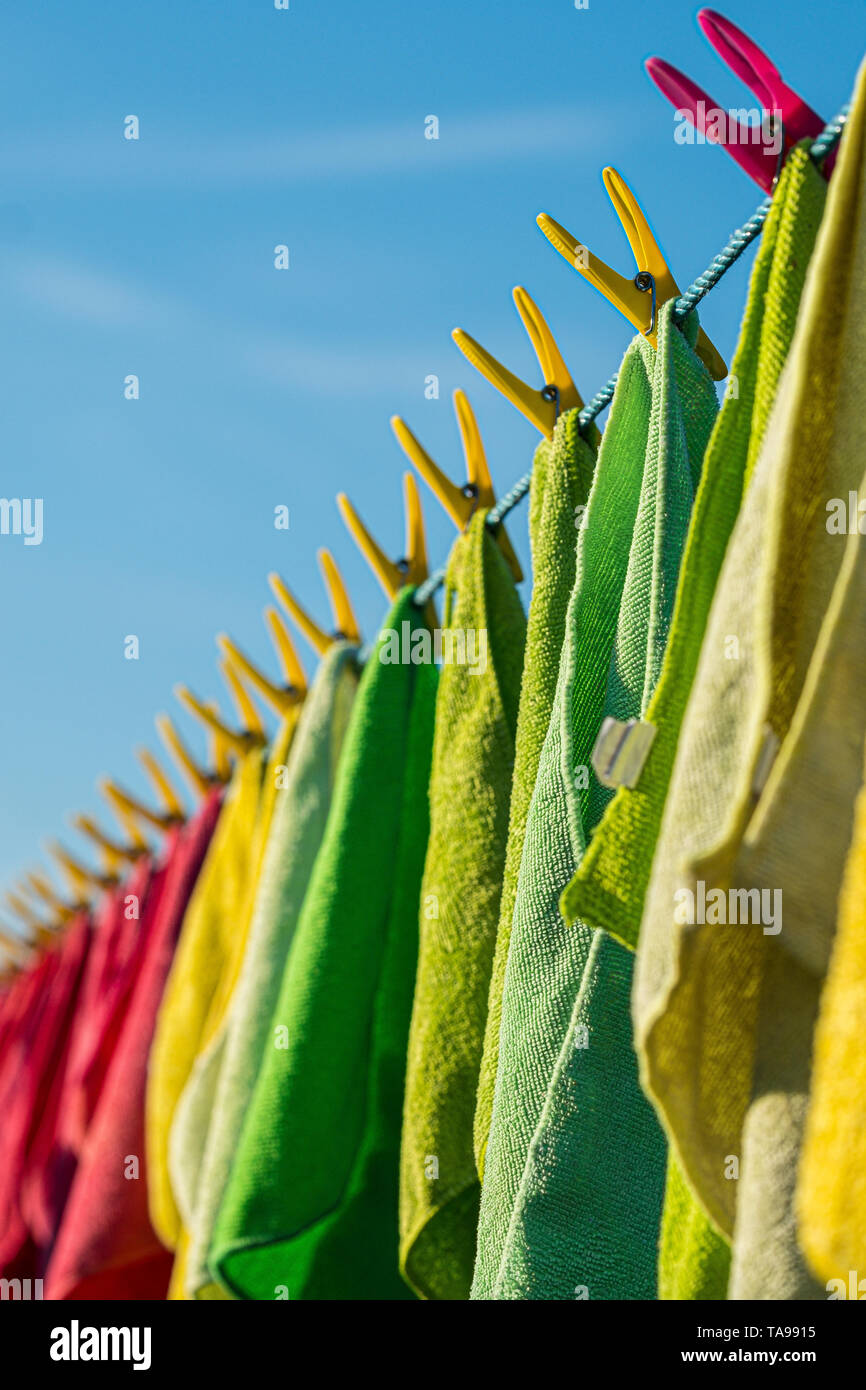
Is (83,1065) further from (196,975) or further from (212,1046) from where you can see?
(212,1046)

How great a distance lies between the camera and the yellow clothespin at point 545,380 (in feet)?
2.94

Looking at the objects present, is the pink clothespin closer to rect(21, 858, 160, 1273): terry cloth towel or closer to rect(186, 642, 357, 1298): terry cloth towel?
rect(186, 642, 357, 1298): terry cloth towel

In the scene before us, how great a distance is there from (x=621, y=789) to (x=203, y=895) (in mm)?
895

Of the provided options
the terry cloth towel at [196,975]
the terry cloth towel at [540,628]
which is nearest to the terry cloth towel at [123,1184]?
the terry cloth towel at [196,975]

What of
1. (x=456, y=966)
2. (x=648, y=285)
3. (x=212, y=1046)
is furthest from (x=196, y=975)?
(x=648, y=285)

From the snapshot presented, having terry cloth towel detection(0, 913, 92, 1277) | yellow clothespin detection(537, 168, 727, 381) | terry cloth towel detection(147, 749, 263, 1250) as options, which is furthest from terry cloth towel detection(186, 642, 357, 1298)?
terry cloth towel detection(0, 913, 92, 1277)

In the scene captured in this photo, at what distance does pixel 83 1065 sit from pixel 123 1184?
0.88 feet

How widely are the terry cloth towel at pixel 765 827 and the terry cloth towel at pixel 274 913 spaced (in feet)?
2.00

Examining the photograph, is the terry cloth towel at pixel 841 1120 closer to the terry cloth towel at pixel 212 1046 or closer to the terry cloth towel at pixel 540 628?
the terry cloth towel at pixel 540 628

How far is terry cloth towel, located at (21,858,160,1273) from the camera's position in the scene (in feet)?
5.12

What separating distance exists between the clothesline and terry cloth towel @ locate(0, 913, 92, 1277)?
44.2 inches
